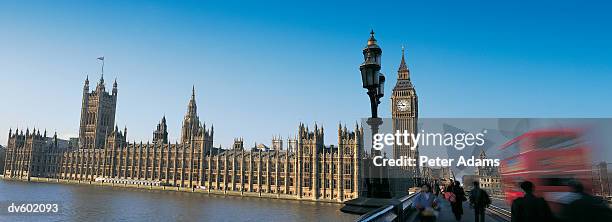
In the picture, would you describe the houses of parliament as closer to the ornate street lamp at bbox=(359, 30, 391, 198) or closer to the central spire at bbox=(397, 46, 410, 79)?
the central spire at bbox=(397, 46, 410, 79)

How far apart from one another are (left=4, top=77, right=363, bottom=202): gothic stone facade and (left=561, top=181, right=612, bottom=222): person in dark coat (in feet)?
223

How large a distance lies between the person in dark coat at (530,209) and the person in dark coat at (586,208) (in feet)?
1.69

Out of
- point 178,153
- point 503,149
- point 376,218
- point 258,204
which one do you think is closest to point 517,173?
point 503,149

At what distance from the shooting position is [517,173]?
54.0 feet

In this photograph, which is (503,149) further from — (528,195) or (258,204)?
(258,204)

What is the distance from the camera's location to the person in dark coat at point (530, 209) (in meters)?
7.39

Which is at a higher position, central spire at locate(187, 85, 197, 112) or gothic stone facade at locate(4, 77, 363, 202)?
central spire at locate(187, 85, 197, 112)

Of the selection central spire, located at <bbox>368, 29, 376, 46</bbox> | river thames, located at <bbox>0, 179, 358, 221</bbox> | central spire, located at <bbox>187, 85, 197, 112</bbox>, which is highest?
central spire, located at <bbox>187, 85, 197, 112</bbox>

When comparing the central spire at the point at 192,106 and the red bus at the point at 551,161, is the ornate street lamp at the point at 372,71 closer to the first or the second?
the red bus at the point at 551,161

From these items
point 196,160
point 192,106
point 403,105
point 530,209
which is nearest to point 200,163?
point 196,160

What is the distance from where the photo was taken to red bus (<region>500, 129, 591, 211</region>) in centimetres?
1347

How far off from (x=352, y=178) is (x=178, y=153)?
48218 mm

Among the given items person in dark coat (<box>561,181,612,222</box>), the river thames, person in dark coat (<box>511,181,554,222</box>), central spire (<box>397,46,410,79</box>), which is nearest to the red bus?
person in dark coat (<box>561,181,612,222</box>)

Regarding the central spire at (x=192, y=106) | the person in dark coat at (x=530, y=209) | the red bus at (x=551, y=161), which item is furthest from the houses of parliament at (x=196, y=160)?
the person in dark coat at (x=530, y=209)
